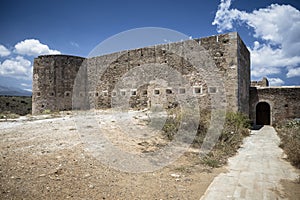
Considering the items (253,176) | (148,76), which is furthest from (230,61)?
(253,176)

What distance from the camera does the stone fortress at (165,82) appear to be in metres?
9.61

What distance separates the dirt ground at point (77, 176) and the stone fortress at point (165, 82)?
5572mm

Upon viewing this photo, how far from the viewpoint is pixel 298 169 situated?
4422mm

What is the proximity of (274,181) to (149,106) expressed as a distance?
26.8 feet

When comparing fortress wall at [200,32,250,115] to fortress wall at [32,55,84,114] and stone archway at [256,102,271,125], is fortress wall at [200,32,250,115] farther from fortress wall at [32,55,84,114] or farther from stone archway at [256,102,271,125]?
fortress wall at [32,55,84,114]

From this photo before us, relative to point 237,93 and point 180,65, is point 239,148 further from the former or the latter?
point 180,65

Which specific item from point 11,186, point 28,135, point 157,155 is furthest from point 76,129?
point 11,186

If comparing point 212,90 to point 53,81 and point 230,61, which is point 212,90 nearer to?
point 230,61

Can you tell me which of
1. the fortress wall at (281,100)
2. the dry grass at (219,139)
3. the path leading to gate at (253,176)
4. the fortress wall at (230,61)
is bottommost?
the path leading to gate at (253,176)

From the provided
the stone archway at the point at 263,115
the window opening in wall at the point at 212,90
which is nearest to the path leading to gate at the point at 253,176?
the window opening in wall at the point at 212,90

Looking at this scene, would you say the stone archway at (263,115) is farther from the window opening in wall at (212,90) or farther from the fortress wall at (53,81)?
the fortress wall at (53,81)

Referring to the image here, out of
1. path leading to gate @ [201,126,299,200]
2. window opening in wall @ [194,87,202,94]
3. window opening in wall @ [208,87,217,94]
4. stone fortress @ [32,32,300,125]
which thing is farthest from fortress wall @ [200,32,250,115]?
path leading to gate @ [201,126,299,200]

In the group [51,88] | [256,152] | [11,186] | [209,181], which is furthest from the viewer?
[51,88]

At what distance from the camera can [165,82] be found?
11.0 meters
